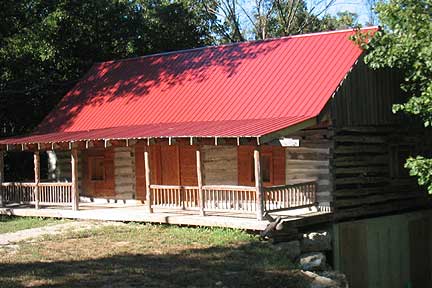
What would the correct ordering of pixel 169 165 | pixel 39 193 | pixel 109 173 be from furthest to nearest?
pixel 109 173 < pixel 169 165 < pixel 39 193

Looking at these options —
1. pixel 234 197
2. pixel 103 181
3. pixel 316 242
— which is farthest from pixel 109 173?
pixel 316 242

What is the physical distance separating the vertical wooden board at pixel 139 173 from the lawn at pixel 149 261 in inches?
199

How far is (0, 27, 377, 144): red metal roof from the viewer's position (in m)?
19.1

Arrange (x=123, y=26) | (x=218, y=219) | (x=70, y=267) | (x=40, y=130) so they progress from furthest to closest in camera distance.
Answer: (x=123, y=26) < (x=40, y=130) < (x=218, y=219) < (x=70, y=267)

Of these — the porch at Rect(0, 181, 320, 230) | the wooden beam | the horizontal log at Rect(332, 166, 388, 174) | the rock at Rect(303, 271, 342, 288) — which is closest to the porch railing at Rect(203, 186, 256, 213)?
the porch at Rect(0, 181, 320, 230)

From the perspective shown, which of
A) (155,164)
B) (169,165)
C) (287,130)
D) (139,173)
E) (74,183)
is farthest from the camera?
(139,173)

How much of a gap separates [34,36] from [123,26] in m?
4.68

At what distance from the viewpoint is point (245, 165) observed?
811 inches

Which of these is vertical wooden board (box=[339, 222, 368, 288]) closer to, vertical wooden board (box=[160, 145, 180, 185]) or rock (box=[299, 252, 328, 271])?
rock (box=[299, 252, 328, 271])

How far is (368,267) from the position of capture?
1892cm

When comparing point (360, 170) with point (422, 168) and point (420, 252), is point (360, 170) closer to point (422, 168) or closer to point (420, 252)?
point (422, 168)

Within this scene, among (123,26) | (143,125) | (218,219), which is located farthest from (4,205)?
(123,26)

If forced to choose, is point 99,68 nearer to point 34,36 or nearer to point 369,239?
point 34,36

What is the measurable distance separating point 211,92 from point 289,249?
25.4ft
